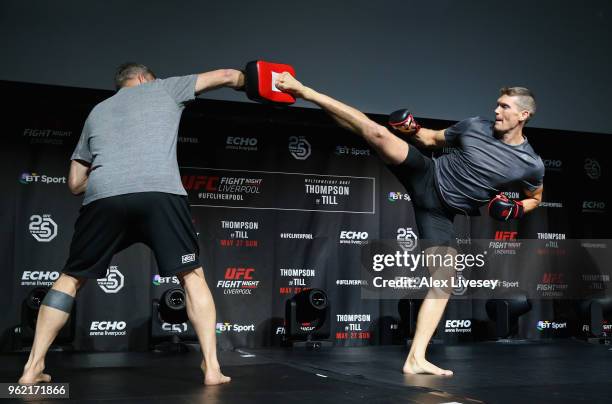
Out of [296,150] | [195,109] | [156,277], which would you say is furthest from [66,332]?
[296,150]

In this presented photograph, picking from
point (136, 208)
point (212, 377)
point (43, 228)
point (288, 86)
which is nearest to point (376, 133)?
point (288, 86)

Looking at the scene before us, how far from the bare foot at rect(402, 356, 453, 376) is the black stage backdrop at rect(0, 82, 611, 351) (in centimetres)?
246

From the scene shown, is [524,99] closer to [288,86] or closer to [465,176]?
[465,176]

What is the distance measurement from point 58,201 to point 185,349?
162cm

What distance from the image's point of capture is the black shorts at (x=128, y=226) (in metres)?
2.55

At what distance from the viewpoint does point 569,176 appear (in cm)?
671

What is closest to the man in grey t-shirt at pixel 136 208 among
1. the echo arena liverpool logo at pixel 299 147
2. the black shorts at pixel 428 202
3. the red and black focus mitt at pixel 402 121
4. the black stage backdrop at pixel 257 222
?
the red and black focus mitt at pixel 402 121

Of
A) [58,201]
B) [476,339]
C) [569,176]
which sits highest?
[569,176]

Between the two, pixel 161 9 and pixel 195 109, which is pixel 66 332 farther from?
pixel 161 9

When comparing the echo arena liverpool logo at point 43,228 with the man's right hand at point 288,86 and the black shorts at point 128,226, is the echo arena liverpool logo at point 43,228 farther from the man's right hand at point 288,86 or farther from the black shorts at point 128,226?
the man's right hand at point 288,86

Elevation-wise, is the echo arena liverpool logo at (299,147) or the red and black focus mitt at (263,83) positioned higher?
the echo arena liverpool logo at (299,147)

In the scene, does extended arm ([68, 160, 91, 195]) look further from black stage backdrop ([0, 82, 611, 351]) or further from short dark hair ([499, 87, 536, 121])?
black stage backdrop ([0, 82, 611, 351])

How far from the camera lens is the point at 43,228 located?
509cm

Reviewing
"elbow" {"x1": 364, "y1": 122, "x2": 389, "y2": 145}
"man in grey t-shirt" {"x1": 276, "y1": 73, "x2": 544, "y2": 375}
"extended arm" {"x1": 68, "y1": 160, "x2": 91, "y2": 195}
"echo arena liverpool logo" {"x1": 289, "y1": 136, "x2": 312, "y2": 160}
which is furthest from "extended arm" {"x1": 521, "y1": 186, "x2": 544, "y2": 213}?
"echo arena liverpool logo" {"x1": 289, "y1": 136, "x2": 312, "y2": 160}
